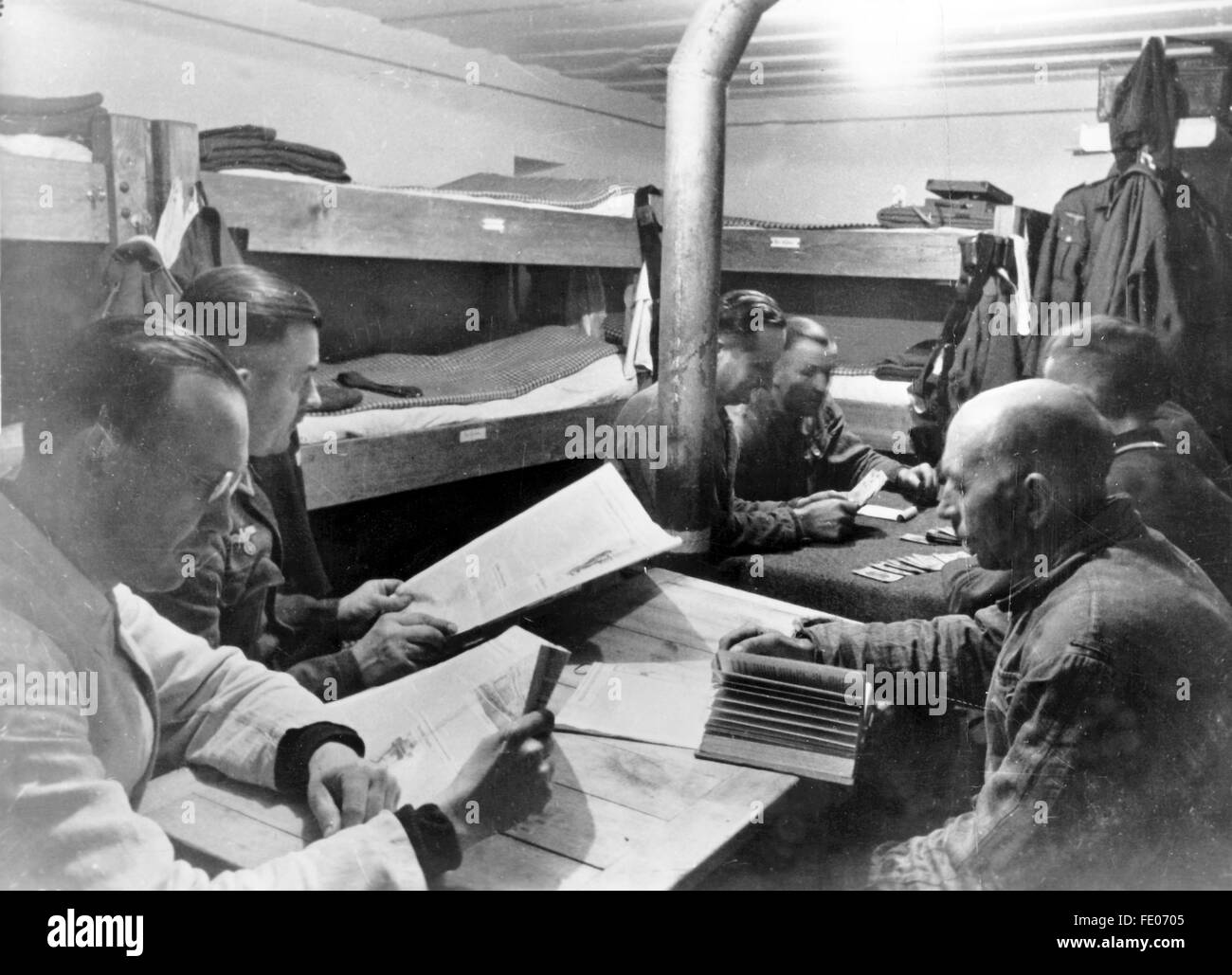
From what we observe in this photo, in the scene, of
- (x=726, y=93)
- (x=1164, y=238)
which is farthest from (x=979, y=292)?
(x=726, y=93)

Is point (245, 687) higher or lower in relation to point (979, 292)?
lower

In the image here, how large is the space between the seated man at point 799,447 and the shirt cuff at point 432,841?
721mm

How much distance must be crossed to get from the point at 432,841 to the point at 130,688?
0.98ft

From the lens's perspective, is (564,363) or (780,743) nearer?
(780,743)

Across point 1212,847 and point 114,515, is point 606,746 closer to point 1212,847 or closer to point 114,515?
point 114,515

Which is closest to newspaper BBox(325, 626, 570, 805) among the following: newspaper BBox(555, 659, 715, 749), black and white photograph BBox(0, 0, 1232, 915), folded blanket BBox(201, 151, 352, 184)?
black and white photograph BBox(0, 0, 1232, 915)

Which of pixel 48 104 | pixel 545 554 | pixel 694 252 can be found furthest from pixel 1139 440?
pixel 48 104

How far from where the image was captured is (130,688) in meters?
0.81

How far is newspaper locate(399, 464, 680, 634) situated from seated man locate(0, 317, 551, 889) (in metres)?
0.19

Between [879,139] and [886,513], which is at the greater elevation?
[879,139]

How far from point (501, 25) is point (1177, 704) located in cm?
111

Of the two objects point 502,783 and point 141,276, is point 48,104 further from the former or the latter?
point 502,783

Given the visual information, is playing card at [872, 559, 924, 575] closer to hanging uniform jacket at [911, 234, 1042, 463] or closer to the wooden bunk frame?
hanging uniform jacket at [911, 234, 1042, 463]

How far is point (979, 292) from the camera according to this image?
1671mm
